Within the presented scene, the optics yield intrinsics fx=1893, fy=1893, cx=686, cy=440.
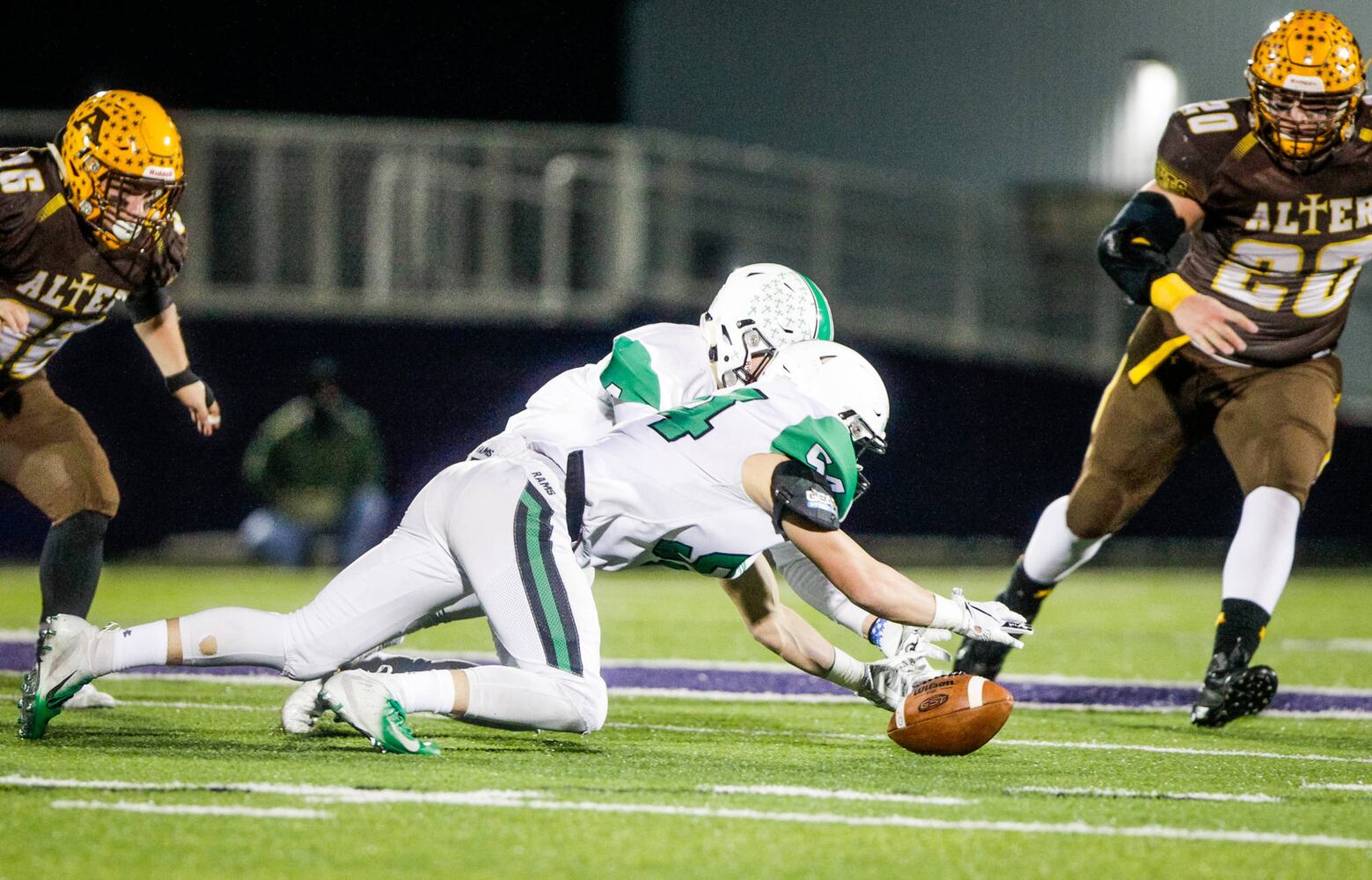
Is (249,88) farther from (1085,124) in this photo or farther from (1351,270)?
(1351,270)

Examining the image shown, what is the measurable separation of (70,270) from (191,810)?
2.08 metres

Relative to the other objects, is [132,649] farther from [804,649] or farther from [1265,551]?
[1265,551]

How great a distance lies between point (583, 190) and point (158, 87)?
4017 millimetres

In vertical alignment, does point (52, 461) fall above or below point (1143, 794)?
above

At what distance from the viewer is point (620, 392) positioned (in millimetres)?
4812

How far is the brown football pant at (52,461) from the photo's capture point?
502 cm

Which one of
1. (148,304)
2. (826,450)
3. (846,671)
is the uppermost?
(826,450)

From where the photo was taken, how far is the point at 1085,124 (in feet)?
51.6

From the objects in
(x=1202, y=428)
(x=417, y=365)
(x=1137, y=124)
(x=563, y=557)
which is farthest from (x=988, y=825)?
(x=1137, y=124)

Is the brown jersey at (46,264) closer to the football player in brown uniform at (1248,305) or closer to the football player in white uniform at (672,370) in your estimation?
the football player in white uniform at (672,370)

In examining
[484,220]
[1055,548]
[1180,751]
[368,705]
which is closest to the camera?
[368,705]

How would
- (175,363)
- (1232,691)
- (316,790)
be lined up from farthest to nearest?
(175,363) < (1232,691) < (316,790)

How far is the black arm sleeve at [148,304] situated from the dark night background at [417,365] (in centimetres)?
710

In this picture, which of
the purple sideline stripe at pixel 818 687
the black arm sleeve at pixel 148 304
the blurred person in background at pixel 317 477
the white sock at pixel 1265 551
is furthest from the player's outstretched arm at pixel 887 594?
the blurred person in background at pixel 317 477
